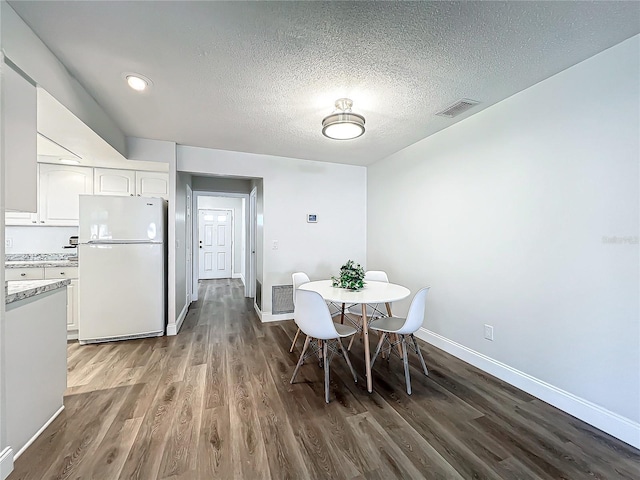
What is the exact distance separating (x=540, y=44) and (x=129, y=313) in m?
4.35

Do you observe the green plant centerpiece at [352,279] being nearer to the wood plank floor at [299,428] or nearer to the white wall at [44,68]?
the wood plank floor at [299,428]

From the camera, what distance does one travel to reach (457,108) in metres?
2.43

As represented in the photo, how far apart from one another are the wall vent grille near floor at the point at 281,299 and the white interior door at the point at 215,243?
425 centimetres

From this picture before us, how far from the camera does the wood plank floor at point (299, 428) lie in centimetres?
143

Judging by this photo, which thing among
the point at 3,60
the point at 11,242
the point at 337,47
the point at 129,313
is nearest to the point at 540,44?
the point at 337,47

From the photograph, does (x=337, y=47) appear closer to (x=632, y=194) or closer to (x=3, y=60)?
(x=3, y=60)

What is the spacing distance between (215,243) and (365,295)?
246 inches

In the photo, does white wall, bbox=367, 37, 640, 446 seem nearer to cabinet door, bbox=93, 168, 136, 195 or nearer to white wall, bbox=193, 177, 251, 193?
white wall, bbox=193, 177, 251, 193

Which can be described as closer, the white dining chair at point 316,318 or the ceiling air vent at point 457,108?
the white dining chair at point 316,318

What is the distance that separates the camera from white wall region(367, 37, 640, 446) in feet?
5.42

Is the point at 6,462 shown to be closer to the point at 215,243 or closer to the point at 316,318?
the point at 316,318

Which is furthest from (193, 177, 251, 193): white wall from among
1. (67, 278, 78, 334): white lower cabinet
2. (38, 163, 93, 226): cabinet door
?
(67, 278, 78, 334): white lower cabinet

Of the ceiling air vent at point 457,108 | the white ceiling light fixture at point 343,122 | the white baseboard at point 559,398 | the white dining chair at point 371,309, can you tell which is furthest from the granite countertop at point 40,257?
the white baseboard at point 559,398

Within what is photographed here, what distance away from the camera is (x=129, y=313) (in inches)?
123
